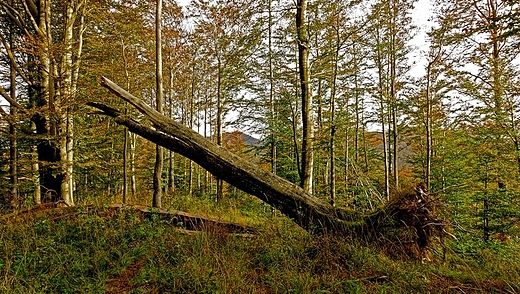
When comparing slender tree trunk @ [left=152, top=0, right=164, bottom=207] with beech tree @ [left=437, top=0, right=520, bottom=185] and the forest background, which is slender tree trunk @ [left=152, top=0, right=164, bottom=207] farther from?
beech tree @ [left=437, top=0, right=520, bottom=185]

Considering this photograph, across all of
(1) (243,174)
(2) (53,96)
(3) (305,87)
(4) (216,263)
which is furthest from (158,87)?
(4) (216,263)

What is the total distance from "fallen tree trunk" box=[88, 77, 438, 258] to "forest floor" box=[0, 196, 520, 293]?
0.87ft

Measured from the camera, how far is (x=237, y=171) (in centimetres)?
408

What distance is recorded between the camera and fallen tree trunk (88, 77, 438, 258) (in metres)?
3.48

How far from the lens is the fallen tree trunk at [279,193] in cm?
348

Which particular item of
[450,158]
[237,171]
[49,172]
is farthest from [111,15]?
[450,158]

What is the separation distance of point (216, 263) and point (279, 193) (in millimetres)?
1305

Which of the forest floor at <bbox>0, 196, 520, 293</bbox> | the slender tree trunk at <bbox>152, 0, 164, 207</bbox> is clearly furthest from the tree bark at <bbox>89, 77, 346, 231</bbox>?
the slender tree trunk at <bbox>152, 0, 164, 207</bbox>

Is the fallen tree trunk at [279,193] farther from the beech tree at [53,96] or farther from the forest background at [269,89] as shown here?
the beech tree at [53,96]

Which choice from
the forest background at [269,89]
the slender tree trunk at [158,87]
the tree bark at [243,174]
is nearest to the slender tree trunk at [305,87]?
the forest background at [269,89]

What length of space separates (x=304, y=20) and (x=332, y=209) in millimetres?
4413

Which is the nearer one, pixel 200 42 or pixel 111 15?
pixel 111 15

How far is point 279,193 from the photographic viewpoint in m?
4.00

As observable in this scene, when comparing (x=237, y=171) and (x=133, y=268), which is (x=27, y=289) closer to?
(x=133, y=268)
